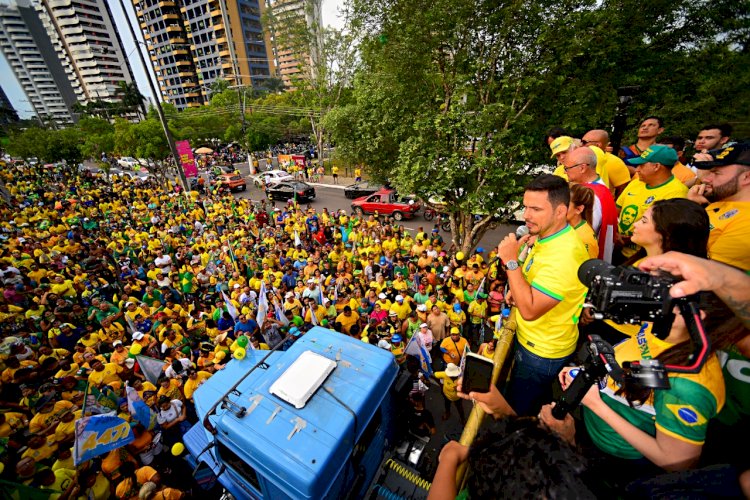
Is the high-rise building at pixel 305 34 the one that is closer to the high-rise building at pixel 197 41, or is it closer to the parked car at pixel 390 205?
the parked car at pixel 390 205

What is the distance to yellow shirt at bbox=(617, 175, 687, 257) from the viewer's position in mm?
3801

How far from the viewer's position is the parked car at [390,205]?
19.5 metres

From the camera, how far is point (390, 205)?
65.1 ft

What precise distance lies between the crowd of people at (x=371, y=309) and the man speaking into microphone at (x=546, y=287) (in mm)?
15

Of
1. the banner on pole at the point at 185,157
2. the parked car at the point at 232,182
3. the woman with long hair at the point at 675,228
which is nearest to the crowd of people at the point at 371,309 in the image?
the woman with long hair at the point at 675,228

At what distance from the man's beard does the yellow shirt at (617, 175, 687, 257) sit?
0.55 metres

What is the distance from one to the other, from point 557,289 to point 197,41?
299ft

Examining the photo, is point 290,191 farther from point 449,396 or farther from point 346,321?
point 449,396

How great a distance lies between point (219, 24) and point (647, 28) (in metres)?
81.2

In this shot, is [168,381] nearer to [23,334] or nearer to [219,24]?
→ [23,334]

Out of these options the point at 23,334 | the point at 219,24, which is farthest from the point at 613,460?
the point at 219,24

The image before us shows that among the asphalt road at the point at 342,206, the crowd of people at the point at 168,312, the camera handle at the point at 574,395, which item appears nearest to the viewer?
the camera handle at the point at 574,395

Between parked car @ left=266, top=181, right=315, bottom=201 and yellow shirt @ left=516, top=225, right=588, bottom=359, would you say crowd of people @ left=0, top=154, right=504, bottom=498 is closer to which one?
yellow shirt @ left=516, top=225, right=588, bottom=359

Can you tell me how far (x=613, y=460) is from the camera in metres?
2.04
